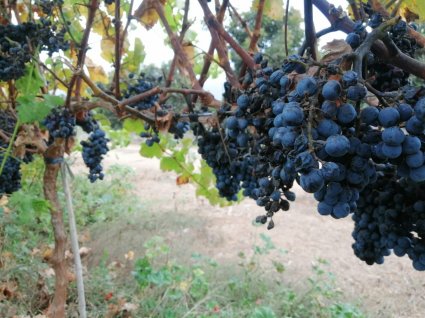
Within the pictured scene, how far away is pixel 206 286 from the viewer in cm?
348

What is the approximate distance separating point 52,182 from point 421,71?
171cm

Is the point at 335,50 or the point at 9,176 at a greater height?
the point at 335,50

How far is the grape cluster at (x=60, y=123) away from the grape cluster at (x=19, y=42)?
20 centimetres

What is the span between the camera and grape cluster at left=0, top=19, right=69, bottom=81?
1.69 meters

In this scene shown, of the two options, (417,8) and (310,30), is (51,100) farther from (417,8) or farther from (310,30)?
(417,8)

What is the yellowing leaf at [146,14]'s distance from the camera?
2.21 metres

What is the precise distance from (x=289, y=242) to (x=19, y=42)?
14.4 feet

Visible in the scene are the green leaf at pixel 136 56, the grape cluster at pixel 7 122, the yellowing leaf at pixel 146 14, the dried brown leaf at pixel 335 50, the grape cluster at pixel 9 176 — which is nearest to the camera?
the dried brown leaf at pixel 335 50

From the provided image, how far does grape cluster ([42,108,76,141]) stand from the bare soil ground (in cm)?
259

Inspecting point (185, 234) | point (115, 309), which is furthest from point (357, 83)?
point (185, 234)

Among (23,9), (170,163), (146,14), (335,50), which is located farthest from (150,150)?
(335,50)

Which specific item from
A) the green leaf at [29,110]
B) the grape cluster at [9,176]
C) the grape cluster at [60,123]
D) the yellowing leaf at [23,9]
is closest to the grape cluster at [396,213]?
the green leaf at [29,110]

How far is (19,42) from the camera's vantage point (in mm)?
1767

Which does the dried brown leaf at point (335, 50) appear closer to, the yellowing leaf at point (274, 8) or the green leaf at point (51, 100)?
the green leaf at point (51, 100)
